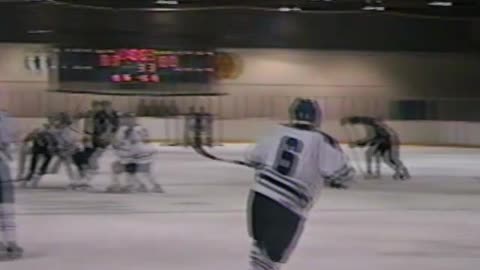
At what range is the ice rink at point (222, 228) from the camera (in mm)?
8055

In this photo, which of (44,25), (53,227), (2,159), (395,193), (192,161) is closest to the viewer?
(2,159)

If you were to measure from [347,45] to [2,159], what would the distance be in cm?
2638

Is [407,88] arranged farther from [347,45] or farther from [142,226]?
[142,226]

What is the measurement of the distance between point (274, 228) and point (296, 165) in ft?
1.21

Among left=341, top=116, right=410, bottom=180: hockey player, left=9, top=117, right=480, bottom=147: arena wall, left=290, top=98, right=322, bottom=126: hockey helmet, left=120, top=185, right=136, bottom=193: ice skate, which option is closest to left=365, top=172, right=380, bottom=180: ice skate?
left=341, top=116, right=410, bottom=180: hockey player

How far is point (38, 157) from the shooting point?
15.0 metres

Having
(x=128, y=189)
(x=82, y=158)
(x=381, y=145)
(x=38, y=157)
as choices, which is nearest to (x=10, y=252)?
(x=128, y=189)

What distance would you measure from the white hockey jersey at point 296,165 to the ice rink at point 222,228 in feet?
7.52

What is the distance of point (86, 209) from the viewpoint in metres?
12.0

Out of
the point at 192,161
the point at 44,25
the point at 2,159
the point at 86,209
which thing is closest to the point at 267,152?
the point at 2,159

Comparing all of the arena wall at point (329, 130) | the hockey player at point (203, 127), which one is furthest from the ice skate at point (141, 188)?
the arena wall at point (329, 130)

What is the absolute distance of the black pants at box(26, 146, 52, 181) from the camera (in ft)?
47.8

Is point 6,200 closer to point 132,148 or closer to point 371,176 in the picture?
point 132,148

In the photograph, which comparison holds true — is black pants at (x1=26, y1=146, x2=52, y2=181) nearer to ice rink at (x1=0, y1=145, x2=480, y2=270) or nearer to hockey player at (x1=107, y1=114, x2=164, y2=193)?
ice rink at (x1=0, y1=145, x2=480, y2=270)
